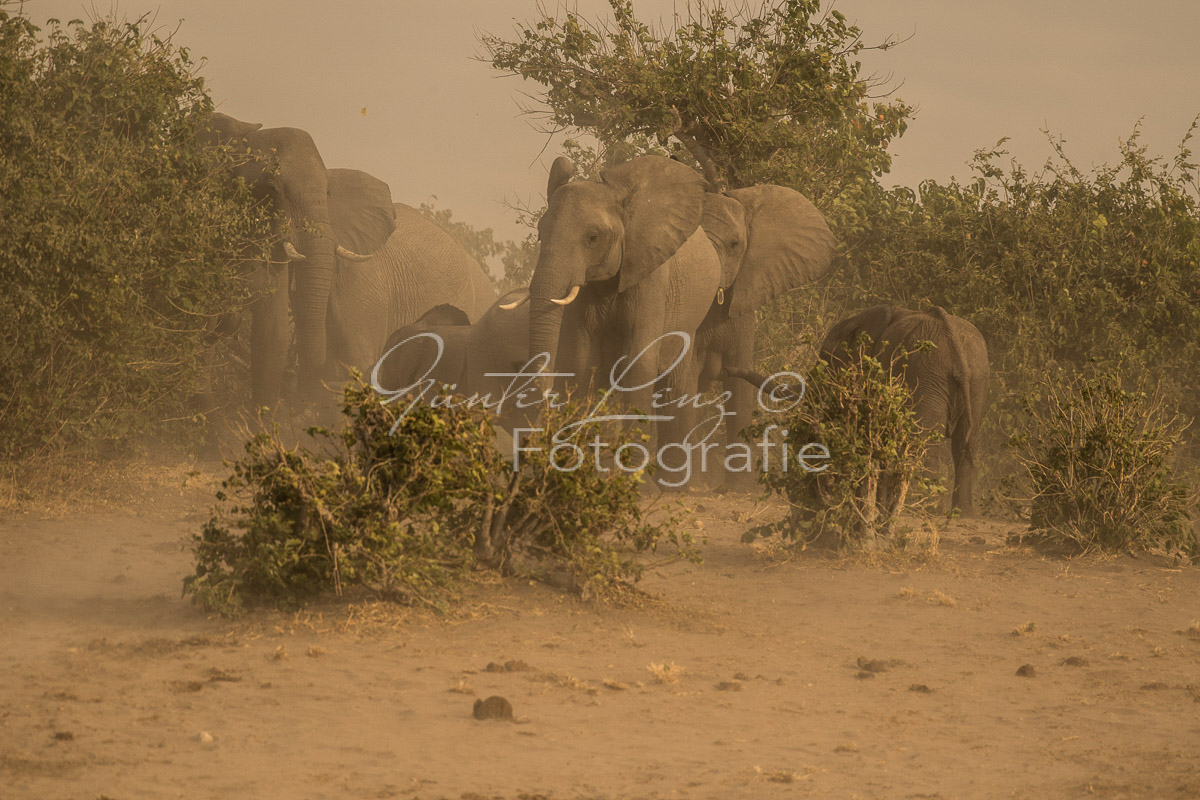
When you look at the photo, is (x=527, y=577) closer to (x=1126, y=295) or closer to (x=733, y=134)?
(x=733, y=134)

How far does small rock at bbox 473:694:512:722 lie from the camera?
5.19m

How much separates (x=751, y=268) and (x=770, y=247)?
0.97 ft

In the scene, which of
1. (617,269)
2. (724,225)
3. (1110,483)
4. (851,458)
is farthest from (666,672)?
(724,225)

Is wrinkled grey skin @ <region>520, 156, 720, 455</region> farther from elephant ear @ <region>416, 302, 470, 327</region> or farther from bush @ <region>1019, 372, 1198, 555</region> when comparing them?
bush @ <region>1019, 372, 1198, 555</region>

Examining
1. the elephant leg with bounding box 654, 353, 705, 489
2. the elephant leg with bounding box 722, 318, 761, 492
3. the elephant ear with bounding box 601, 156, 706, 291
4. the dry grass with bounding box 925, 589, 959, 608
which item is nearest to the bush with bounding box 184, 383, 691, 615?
the dry grass with bounding box 925, 589, 959, 608

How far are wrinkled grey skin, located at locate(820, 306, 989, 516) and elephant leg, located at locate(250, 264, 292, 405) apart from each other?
600 cm

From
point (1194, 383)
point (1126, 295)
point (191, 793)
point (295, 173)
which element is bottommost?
point (191, 793)

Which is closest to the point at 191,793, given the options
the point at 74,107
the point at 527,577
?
the point at 527,577

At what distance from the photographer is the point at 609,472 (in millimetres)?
7457

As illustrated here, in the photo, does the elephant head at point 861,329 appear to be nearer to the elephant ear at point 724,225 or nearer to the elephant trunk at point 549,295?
the elephant trunk at point 549,295

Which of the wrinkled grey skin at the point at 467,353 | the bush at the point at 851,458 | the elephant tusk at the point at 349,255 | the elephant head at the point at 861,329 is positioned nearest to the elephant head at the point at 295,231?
the elephant tusk at the point at 349,255

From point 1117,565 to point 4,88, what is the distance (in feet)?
27.0

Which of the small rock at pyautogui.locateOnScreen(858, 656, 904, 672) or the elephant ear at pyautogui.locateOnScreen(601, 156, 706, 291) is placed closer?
the small rock at pyautogui.locateOnScreen(858, 656, 904, 672)

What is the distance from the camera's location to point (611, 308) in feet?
38.7
